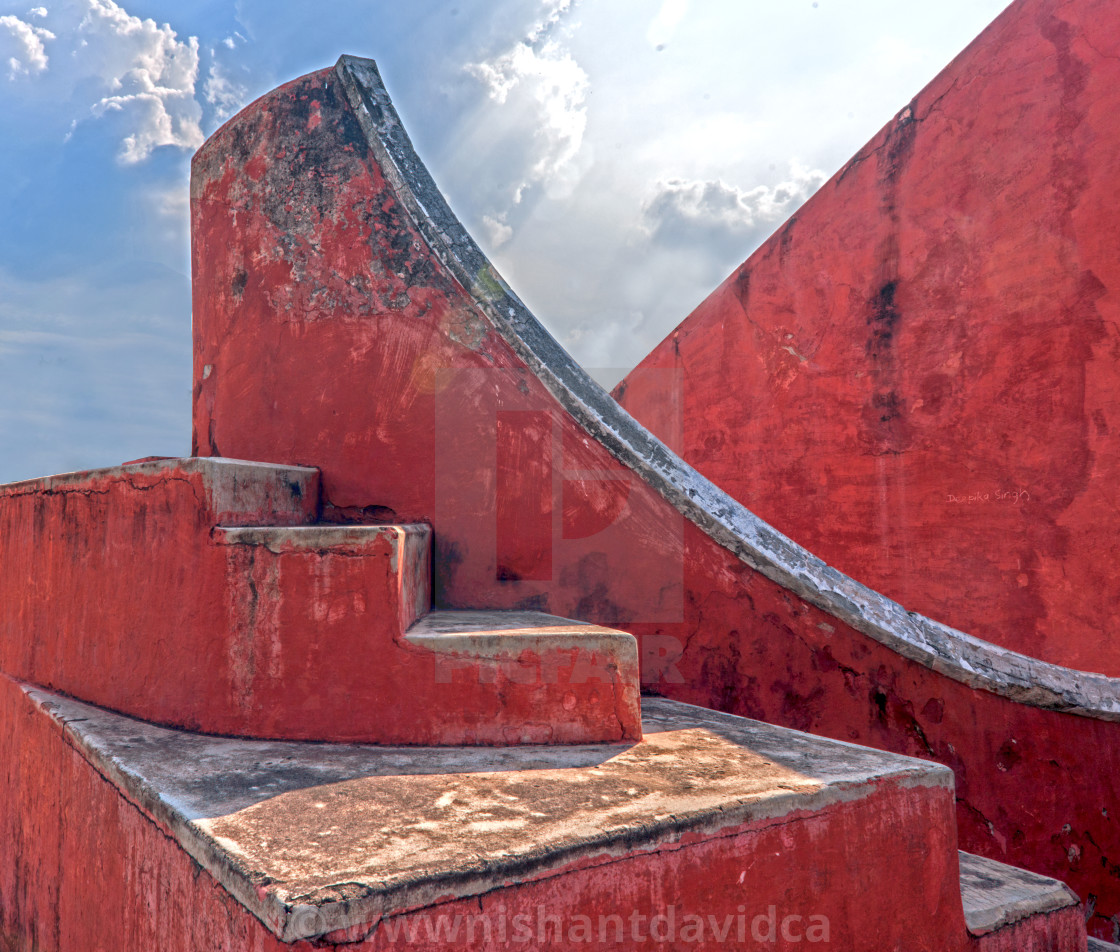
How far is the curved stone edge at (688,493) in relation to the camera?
86.0 inches

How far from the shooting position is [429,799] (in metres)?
1.39

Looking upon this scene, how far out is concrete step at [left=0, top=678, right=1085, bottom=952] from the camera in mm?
1086

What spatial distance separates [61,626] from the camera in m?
2.35

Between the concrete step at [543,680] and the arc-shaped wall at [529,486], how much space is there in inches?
22.6

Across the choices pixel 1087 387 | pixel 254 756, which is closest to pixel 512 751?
pixel 254 756

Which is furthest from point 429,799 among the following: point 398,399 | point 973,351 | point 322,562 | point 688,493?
point 973,351

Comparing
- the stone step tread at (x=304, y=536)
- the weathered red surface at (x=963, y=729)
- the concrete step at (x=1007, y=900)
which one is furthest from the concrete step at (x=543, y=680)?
the concrete step at (x=1007, y=900)

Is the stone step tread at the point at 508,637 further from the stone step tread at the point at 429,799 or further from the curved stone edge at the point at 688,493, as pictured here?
the curved stone edge at the point at 688,493

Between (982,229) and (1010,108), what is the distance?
0.66 metres

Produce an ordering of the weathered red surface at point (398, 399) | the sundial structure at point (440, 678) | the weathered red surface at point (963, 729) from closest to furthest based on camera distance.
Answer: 1. the sundial structure at point (440, 678)
2. the weathered red surface at point (963, 729)
3. the weathered red surface at point (398, 399)

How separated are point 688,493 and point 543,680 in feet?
2.99

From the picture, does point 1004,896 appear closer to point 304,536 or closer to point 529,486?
point 529,486

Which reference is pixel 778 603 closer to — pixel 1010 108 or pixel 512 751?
pixel 512 751
